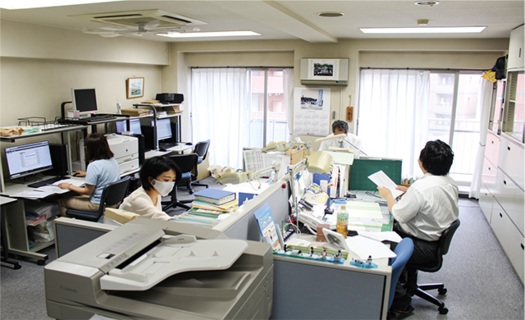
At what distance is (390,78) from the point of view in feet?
19.5

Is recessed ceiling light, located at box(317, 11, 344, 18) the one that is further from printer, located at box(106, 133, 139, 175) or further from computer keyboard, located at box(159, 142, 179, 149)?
computer keyboard, located at box(159, 142, 179, 149)

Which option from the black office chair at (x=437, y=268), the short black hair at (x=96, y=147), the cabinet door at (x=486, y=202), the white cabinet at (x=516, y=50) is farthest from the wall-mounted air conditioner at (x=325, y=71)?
the black office chair at (x=437, y=268)

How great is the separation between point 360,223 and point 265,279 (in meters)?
1.53

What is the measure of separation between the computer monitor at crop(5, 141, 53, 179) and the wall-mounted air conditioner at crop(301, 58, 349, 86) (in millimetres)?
3630

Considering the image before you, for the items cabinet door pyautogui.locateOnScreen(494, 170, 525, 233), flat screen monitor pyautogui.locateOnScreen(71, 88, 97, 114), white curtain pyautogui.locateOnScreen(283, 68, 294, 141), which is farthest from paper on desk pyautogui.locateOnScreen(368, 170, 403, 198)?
flat screen monitor pyautogui.locateOnScreen(71, 88, 97, 114)

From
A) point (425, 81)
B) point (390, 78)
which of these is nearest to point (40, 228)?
point (390, 78)

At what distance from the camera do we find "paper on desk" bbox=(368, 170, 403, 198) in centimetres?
343

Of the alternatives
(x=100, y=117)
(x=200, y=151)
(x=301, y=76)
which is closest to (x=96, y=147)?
(x=100, y=117)

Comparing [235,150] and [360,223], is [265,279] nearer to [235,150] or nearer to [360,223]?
[360,223]

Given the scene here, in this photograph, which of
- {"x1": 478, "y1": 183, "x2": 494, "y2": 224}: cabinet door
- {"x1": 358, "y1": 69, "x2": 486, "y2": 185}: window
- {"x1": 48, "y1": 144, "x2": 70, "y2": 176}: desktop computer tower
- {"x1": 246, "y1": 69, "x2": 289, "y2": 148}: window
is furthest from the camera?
{"x1": 246, "y1": 69, "x2": 289, "y2": 148}: window

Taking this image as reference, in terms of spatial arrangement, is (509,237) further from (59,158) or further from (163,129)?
(163,129)

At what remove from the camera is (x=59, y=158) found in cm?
434

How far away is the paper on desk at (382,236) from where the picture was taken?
8.76ft

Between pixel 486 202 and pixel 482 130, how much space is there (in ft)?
4.03
